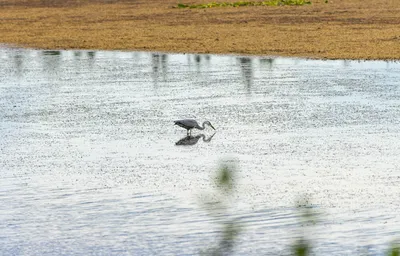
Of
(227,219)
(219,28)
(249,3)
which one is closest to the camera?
(227,219)

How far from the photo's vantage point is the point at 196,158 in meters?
13.3

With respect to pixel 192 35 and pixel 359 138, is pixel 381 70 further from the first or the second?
pixel 192 35

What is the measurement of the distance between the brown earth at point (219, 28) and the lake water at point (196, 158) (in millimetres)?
3875

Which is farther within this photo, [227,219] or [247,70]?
[247,70]

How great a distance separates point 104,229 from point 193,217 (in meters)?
0.91

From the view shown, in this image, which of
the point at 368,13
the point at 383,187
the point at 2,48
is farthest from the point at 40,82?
the point at 368,13

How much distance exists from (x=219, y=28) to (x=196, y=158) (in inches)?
781

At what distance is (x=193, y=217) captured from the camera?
10.0m

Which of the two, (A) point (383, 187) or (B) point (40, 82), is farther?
(B) point (40, 82)

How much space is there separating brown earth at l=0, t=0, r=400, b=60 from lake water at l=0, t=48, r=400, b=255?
3875 millimetres

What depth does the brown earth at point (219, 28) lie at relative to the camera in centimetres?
2692

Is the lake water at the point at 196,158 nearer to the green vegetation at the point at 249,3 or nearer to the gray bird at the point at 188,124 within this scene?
the gray bird at the point at 188,124

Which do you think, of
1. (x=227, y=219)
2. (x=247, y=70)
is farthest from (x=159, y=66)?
(x=227, y=219)

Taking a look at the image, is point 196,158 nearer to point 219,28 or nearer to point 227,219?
point 227,219
